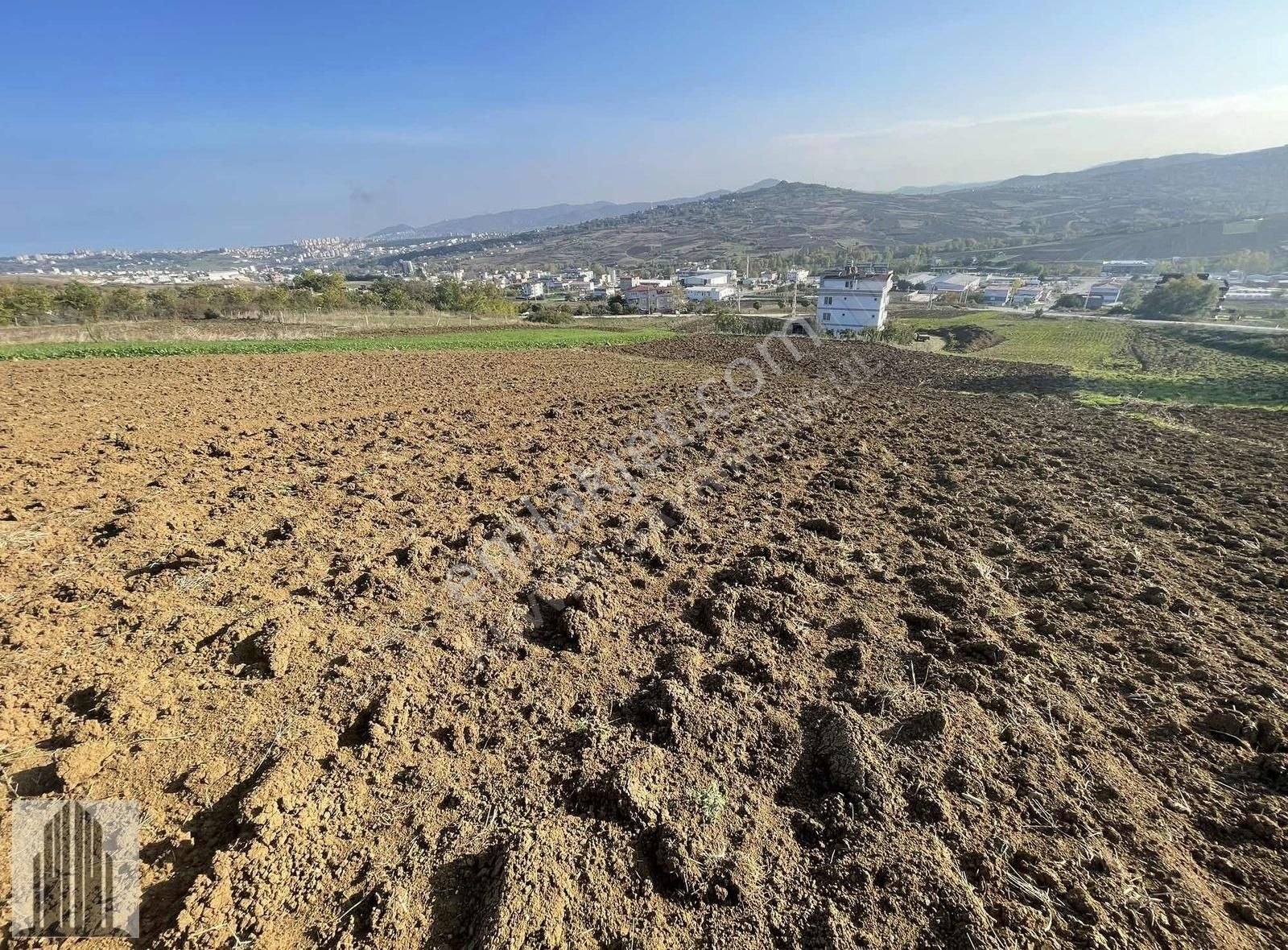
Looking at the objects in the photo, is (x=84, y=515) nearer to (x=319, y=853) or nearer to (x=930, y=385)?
(x=319, y=853)

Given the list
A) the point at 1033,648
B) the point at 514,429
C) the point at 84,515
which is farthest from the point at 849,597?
the point at 84,515

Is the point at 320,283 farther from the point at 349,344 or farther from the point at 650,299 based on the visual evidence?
the point at 650,299

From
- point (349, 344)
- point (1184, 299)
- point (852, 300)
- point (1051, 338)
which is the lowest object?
point (1184, 299)

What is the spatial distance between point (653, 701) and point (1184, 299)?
70693 millimetres

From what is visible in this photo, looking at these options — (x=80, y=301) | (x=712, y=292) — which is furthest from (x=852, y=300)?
(x=80, y=301)

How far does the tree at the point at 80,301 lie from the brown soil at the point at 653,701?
3331 cm

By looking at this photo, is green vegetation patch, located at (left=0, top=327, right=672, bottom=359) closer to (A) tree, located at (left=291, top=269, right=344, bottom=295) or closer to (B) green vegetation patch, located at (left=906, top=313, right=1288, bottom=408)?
(B) green vegetation patch, located at (left=906, top=313, right=1288, bottom=408)

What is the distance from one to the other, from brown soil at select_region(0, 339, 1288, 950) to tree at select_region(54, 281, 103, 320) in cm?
3331

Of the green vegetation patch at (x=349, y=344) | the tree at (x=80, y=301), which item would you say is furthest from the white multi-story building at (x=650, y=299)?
the tree at (x=80, y=301)

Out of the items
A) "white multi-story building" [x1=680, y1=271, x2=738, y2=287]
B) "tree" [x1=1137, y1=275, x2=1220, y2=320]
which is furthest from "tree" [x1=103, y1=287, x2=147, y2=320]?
"white multi-story building" [x1=680, y1=271, x2=738, y2=287]

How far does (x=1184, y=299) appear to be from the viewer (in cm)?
4928

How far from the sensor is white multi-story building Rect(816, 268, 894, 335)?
48.7 meters

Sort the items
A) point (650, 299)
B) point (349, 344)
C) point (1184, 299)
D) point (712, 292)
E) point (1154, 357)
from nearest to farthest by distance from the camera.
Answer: point (349, 344)
point (1154, 357)
point (1184, 299)
point (650, 299)
point (712, 292)

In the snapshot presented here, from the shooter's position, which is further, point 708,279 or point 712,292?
point 708,279
